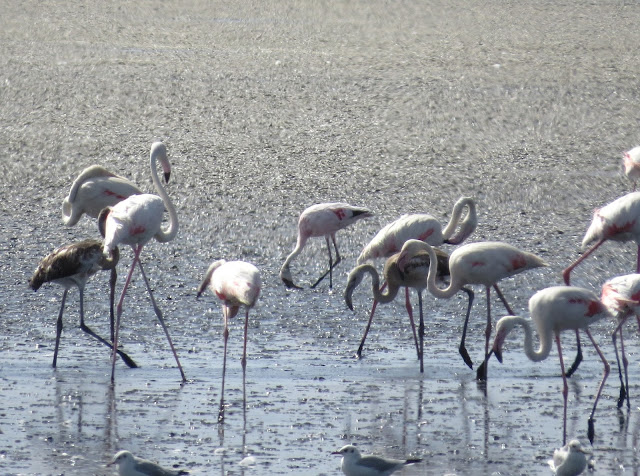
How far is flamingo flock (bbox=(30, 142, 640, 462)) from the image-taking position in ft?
20.1

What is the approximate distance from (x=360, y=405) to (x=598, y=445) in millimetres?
1186

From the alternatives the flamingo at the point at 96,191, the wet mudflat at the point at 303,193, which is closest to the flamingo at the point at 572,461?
the wet mudflat at the point at 303,193

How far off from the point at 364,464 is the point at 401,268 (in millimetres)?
2622

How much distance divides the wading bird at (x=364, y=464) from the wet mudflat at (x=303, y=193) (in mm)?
312

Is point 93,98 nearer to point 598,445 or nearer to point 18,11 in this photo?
point 18,11

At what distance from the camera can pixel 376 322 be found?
7.86 m

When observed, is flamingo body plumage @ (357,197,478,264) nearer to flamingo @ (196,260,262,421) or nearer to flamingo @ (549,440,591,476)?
flamingo @ (196,260,262,421)

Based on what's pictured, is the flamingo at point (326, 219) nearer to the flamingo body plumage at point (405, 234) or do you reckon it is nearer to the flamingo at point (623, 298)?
the flamingo body plumage at point (405, 234)

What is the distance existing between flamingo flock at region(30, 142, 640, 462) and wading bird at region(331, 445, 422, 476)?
3.73ft

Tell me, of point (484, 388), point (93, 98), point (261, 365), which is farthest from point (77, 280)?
point (93, 98)

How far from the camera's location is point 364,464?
4793 mm

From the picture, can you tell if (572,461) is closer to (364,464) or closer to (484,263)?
(364,464)

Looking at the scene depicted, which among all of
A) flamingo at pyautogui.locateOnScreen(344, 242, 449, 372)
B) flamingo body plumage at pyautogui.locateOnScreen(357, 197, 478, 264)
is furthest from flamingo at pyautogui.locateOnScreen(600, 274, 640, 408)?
flamingo body plumage at pyautogui.locateOnScreen(357, 197, 478, 264)

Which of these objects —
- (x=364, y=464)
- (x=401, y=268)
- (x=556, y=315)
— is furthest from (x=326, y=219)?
(x=364, y=464)
